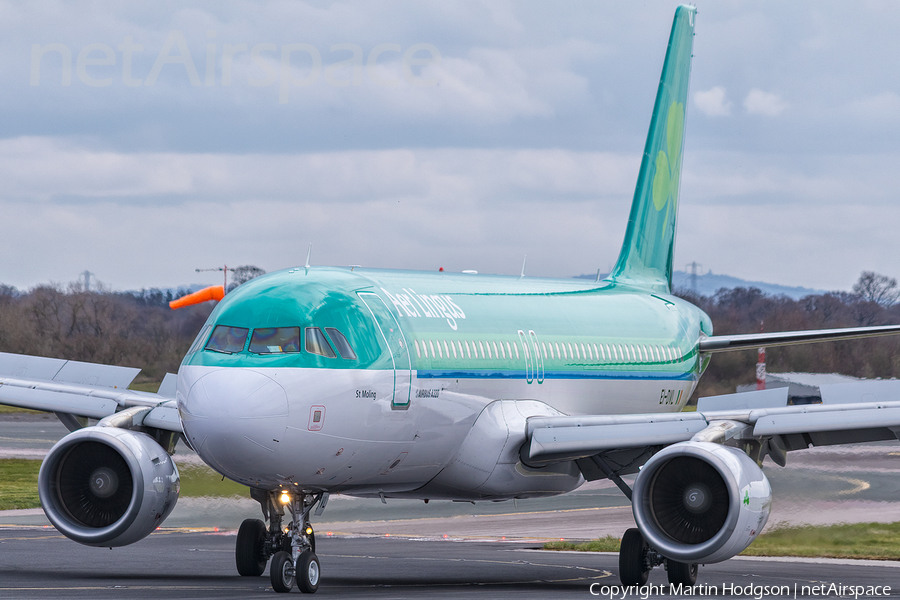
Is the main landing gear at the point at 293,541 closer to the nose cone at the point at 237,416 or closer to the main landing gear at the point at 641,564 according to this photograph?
the nose cone at the point at 237,416

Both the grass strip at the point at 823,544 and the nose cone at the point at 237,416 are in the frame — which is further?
the grass strip at the point at 823,544

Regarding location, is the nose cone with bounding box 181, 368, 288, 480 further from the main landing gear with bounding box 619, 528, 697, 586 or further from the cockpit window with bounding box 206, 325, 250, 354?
the main landing gear with bounding box 619, 528, 697, 586

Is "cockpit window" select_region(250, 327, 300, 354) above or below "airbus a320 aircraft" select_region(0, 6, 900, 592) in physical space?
above

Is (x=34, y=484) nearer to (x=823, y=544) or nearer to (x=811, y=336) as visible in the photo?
(x=823, y=544)

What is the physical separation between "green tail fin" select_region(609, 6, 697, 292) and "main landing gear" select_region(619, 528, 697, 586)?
9.22 m

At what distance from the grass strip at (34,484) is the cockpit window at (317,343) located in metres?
11.6

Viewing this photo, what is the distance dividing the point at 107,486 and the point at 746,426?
8442mm

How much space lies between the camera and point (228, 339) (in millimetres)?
16031

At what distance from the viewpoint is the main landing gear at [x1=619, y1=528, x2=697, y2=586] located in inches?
762

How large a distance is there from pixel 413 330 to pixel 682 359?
9.46 meters

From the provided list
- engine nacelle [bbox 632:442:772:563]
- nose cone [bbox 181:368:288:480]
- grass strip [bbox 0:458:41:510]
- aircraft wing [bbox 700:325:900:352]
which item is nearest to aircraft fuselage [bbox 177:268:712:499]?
nose cone [bbox 181:368:288:480]

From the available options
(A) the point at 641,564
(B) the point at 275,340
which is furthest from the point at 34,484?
(B) the point at 275,340

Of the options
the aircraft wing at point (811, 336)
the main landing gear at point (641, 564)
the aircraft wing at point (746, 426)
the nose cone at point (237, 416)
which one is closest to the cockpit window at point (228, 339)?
the nose cone at point (237, 416)

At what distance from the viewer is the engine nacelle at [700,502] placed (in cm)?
1667
